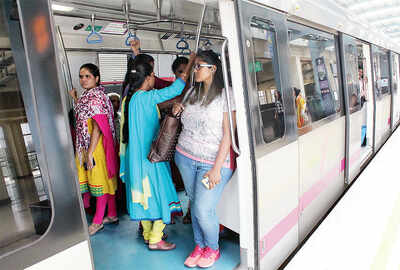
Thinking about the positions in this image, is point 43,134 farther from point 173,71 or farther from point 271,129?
point 173,71

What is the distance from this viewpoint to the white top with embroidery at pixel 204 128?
7.16 feet

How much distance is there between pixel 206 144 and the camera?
7.34 ft

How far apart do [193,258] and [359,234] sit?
1.71m

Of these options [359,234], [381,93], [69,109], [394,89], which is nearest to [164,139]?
[69,109]

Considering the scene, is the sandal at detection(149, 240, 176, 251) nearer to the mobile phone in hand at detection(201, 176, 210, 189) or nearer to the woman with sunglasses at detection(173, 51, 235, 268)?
the woman with sunglasses at detection(173, 51, 235, 268)

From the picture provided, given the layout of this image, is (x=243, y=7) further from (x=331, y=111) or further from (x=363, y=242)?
(x=363, y=242)

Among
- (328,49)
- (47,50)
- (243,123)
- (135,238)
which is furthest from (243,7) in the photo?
(135,238)

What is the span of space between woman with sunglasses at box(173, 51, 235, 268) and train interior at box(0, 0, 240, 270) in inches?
7.9

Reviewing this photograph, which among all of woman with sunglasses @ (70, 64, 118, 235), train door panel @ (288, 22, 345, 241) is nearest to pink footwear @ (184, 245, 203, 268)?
train door panel @ (288, 22, 345, 241)

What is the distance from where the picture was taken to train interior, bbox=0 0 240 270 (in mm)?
1044

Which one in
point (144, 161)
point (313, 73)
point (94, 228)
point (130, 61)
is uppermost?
point (130, 61)

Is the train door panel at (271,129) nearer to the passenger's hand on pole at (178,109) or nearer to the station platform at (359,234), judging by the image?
the station platform at (359,234)

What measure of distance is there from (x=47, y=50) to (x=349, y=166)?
4.05 meters

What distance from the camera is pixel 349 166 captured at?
4152mm
